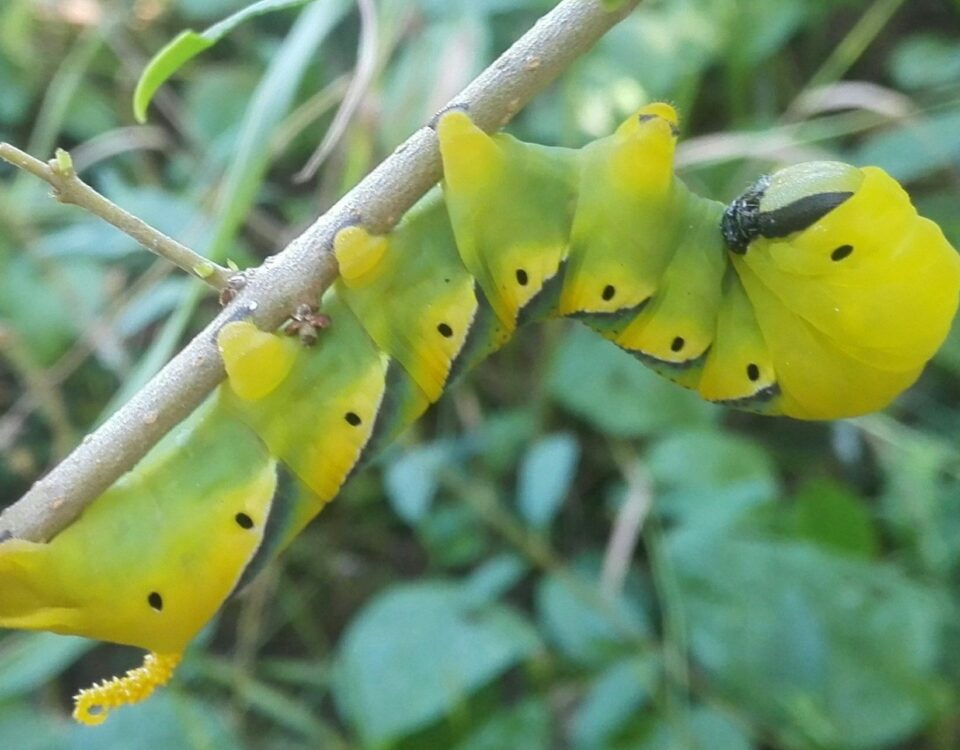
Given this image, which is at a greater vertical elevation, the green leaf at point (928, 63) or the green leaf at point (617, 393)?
the green leaf at point (928, 63)

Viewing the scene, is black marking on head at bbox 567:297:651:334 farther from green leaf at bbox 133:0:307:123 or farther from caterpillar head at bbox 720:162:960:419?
green leaf at bbox 133:0:307:123

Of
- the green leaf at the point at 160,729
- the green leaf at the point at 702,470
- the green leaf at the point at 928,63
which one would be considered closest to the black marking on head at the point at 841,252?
the green leaf at the point at 702,470

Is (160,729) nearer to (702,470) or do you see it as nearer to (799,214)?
(702,470)

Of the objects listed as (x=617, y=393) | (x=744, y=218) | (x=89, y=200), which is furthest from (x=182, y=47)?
(x=617, y=393)

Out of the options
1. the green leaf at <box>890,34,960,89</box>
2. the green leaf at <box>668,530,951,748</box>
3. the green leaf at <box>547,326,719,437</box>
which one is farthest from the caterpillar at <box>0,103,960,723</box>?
the green leaf at <box>890,34,960,89</box>

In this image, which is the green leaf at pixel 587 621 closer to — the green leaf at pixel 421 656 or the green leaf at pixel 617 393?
the green leaf at pixel 421 656

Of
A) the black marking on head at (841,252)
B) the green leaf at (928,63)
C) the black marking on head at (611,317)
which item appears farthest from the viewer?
the green leaf at (928,63)

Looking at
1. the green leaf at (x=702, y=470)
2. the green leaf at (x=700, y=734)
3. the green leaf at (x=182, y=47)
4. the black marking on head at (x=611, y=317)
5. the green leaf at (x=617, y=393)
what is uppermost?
the green leaf at (x=182, y=47)

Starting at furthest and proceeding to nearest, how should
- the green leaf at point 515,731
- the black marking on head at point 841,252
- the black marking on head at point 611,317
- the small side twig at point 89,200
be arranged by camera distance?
the green leaf at point 515,731
the black marking on head at point 611,317
the black marking on head at point 841,252
the small side twig at point 89,200
